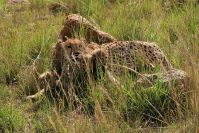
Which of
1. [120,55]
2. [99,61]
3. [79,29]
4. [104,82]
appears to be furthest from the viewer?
[79,29]

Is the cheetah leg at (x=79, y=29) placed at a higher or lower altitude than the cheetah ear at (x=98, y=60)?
higher

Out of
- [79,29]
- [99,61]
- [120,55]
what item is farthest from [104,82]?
[79,29]

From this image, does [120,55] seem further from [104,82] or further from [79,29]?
[79,29]

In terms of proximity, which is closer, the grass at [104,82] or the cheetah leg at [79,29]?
the grass at [104,82]

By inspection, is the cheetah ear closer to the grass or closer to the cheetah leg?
the grass

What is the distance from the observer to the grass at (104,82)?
3.38 m

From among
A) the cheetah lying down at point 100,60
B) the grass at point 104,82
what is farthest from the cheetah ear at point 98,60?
the grass at point 104,82

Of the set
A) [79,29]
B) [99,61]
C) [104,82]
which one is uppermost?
[79,29]

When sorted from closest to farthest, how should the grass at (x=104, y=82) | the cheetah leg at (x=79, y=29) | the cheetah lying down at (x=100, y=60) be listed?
the grass at (x=104, y=82), the cheetah lying down at (x=100, y=60), the cheetah leg at (x=79, y=29)

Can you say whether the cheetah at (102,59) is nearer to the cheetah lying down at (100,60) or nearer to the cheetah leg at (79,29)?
the cheetah lying down at (100,60)

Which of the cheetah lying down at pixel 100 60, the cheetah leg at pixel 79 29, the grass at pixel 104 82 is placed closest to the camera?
the grass at pixel 104 82

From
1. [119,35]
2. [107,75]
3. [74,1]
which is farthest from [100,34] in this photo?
[74,1]

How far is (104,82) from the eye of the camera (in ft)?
13.4

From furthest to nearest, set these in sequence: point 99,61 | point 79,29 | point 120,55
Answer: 1. point 79,29
2. point 120,55
3. point 99,61
